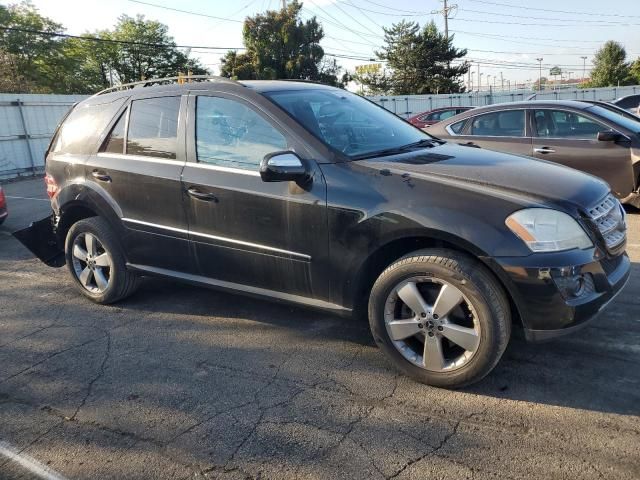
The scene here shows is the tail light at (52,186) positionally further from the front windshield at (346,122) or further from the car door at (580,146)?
the car door at (580,146)

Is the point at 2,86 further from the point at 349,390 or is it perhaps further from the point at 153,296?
the point at 349,390

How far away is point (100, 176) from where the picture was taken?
4.38m

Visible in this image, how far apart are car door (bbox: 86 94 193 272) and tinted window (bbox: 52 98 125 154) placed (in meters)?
0.14

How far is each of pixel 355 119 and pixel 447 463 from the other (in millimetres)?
2436

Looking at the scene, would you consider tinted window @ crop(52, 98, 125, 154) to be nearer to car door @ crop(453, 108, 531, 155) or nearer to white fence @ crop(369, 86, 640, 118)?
Result: car door @ crop(453, 108, 531, 155)

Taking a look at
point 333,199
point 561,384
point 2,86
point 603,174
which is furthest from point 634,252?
point 2,86

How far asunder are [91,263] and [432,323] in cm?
308

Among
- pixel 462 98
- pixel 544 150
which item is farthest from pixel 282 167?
pixel 462 98

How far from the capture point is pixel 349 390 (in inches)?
123

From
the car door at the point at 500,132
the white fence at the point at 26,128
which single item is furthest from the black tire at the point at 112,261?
the white fence at the point at 26,128

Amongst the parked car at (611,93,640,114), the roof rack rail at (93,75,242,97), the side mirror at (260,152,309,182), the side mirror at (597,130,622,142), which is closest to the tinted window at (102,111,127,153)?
the roof rack rail at (93,75,242,97)

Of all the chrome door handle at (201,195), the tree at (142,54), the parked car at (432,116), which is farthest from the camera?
the tree at (142,54)

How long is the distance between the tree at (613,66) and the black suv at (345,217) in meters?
68.1

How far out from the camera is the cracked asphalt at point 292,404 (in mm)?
2488
